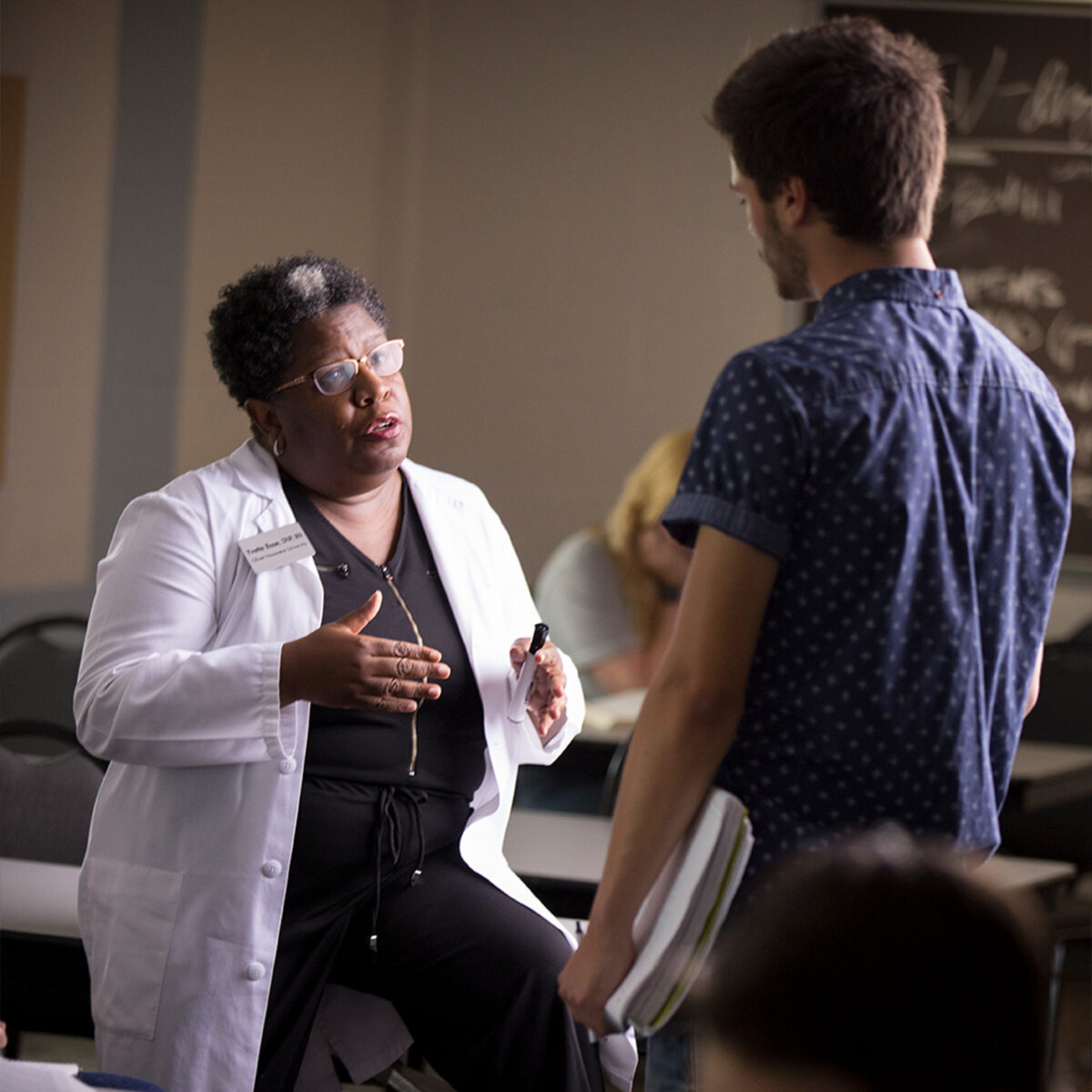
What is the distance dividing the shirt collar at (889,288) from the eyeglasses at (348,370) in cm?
95

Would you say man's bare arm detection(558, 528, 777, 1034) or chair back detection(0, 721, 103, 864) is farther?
chair back detection(0, 721, 103, 864)

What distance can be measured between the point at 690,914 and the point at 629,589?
2764mm

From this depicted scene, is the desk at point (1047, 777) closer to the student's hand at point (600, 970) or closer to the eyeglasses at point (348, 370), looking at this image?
the eyeglasses at point (348, 370)

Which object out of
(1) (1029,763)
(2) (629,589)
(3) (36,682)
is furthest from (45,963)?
(1) (1029,763)

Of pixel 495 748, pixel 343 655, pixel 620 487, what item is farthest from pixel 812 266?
pixel 620 487

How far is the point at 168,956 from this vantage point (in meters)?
1.76

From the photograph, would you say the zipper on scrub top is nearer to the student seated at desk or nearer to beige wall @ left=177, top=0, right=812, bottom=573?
the student seated at desk

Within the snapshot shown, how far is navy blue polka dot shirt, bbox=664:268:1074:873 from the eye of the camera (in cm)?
109

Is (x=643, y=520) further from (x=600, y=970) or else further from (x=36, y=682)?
(x=600, y=970)

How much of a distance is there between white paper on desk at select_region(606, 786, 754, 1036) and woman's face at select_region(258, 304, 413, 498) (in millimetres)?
1015

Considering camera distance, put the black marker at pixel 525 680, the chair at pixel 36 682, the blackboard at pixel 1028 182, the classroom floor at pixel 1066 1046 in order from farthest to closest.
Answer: the blackboard at pixel 1028 182, the chair at pixel 36 682, the classroom floor at pixel 1066 1046, the black marker at pixel 525 680

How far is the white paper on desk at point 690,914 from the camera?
1123 mm

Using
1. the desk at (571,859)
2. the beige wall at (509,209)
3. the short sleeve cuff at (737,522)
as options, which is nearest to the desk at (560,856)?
the desk at (571,859)

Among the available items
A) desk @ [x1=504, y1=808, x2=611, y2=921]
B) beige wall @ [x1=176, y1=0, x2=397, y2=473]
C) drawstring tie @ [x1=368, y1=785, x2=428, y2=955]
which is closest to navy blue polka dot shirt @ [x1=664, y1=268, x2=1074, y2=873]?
drawstring tie @ [x1=368, y1=785, x2=428, y2=955]
